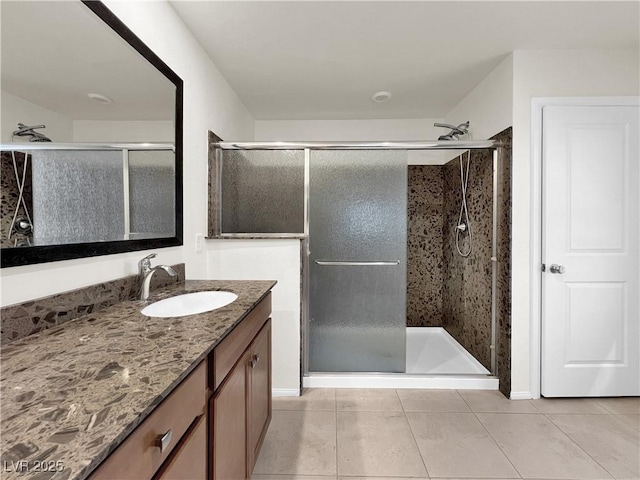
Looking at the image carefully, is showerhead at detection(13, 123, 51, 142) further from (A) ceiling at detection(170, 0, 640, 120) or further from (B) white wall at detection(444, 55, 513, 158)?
(B) white wall at detection(444, 55, 513, 158)

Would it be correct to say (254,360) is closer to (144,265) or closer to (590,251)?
(144,265)

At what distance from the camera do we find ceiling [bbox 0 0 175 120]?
90 cm

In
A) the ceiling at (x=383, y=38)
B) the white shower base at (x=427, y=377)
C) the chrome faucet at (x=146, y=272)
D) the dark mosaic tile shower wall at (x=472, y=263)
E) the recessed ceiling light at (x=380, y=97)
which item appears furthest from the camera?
the recessed ceiling light at (x=380, y=97)

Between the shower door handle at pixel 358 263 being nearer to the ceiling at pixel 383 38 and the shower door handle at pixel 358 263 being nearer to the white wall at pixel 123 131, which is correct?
the white wall at pixel 123 131

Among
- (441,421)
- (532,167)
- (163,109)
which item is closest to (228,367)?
(163,109)

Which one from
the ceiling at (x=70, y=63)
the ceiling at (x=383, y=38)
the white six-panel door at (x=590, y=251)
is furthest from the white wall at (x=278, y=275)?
the white six-panel door at (x=590, y=251)

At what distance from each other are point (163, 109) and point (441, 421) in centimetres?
248

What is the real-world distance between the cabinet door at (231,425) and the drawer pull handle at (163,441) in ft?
0.92

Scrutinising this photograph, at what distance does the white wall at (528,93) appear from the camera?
216 cm

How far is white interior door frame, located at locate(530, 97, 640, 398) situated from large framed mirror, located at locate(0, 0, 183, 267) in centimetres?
241

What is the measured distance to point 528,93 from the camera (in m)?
2.19

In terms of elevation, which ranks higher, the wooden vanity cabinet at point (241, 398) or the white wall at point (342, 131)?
the white wall at point (342, 131)

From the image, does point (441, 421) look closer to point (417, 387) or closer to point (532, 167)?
point (417, 387)

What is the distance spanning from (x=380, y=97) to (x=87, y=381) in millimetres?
3053
